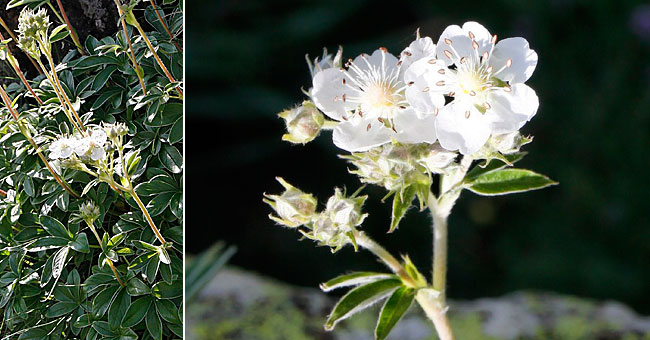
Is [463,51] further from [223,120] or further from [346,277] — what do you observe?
[223,120]

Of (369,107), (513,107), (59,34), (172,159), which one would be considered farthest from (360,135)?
(59,34)

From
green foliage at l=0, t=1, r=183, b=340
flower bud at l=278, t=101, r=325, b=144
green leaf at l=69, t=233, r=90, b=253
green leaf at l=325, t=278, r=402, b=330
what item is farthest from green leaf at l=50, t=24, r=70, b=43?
green leaf at l=325, t=278, r=402, b=330

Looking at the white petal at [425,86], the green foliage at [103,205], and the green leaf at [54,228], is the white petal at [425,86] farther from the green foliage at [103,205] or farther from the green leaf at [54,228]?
the green leaf at [54,228]

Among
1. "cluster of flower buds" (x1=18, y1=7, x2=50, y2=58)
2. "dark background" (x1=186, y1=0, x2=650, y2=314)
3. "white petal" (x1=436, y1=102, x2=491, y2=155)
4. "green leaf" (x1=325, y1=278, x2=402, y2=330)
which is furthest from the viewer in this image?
"dark background" (x1=186, y1=0, x2=650, y2=314)

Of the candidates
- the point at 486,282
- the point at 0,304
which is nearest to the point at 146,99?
the point at 0,304

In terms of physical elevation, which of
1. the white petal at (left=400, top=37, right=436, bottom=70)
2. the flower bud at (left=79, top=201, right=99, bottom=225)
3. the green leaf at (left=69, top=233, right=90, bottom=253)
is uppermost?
the white petal at (left=400, top=37, right=436, bottom=70)

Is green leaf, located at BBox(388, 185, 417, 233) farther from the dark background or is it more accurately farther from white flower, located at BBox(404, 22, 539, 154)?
the dark background

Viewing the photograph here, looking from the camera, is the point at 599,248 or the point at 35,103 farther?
the point at 599,248
